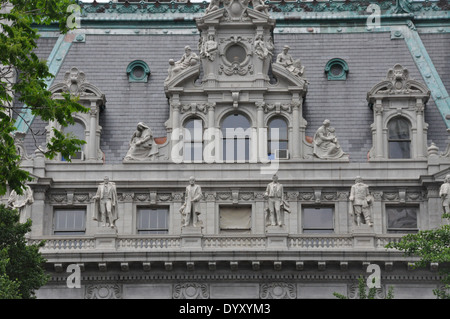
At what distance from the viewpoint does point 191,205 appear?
60406 mm

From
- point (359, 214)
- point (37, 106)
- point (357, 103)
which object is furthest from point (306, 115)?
point (37, 106)

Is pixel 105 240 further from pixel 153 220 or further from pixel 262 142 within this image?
pixel 262 142

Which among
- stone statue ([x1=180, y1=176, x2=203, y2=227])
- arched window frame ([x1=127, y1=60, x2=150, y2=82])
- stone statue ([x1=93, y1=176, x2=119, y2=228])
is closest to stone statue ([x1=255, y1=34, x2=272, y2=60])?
arched window frame ([x1=127, y1=60, x2=150, y2=82])

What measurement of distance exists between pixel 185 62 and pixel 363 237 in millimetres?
11289

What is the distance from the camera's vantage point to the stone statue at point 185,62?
213ft

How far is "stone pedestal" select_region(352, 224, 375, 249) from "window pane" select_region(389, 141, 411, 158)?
16.1 ft

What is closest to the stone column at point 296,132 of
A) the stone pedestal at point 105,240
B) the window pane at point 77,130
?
the stone pedestal at point 105,240

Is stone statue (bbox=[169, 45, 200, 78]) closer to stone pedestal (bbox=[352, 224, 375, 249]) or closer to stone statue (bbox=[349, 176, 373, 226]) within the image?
stone statue (bbox=[349, 176, 373, 226])

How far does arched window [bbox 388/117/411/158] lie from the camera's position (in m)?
64.1

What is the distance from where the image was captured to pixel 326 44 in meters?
69.4

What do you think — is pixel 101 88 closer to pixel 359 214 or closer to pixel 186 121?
pixel 186 121

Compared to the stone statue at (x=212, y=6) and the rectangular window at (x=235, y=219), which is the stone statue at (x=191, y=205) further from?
the stone statue at (x=212, y=6)

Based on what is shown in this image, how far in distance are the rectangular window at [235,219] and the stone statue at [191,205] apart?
2.21 m

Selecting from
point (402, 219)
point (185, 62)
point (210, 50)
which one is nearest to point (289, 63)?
point (210, 50)
